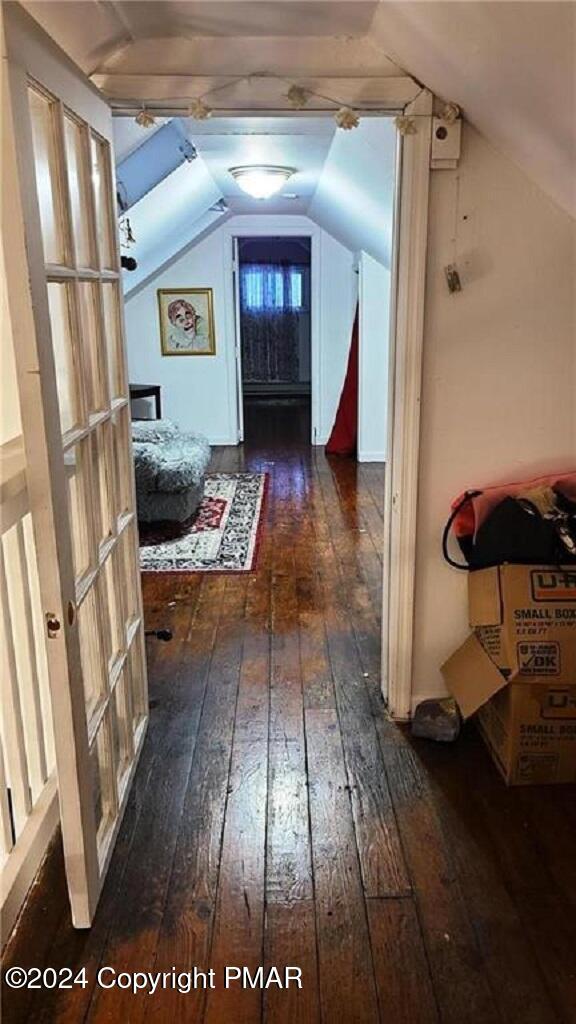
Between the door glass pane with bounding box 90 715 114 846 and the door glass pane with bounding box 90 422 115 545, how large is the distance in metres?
0.48

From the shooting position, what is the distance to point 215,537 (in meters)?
4.49

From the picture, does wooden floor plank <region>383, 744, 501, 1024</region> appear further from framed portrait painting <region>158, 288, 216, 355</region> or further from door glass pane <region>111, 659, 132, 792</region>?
framed portrait painting <region>158, 288, 216, 355</region>

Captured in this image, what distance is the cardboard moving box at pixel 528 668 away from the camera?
6.66 ft

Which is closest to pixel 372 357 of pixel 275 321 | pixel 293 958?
pixel 275 321

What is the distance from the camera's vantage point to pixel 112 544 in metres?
1.98

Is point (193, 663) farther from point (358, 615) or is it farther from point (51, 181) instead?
point (51, 181)

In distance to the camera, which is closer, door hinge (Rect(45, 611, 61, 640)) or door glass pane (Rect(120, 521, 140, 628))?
door hinge (Rect(45, 611, 61, 640))

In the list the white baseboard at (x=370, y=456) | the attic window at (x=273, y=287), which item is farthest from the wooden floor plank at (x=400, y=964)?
the attic window at (x=273, y=287)

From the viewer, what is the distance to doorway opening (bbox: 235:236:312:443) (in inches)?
→ 423

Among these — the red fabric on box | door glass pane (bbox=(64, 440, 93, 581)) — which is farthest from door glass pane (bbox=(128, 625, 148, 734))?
the red fabric on box

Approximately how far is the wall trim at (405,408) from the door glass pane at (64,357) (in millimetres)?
998

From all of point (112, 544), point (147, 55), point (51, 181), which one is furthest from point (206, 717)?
point (147, 55)

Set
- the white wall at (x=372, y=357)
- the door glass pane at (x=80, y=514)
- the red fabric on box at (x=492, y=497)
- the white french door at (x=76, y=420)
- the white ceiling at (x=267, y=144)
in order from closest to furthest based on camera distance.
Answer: the white french door at (x=76, y=420) → the door glass pane at (x=80, y=514) → the red fabric on box at (x=492, y=497) → the white ceiling at (x=267, y=144) → the white wall at (x=372, y=357)

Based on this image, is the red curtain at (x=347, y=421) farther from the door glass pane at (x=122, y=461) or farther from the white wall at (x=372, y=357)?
the door glass pane at (x=122, y=461)
